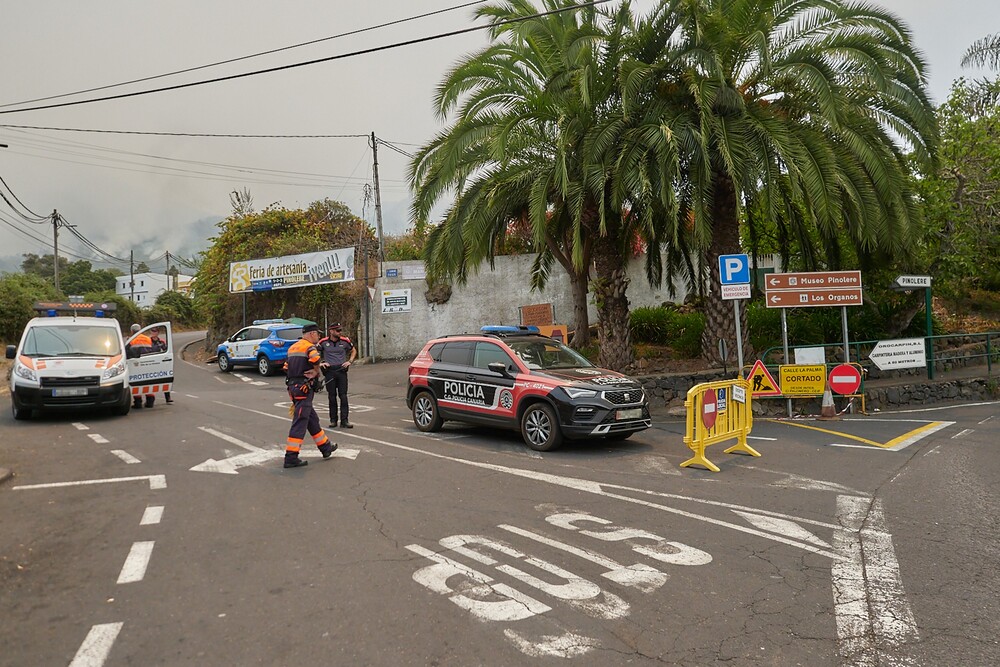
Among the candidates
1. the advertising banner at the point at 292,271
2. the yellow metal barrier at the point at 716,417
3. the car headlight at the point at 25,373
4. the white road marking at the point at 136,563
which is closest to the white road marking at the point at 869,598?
the yellow metal barrier at the point at 716,417

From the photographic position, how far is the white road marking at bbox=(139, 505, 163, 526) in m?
6.68

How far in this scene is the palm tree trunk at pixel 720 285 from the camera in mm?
14938

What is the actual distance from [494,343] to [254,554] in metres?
6.24

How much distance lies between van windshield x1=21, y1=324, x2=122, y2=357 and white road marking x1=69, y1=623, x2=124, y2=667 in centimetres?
1100

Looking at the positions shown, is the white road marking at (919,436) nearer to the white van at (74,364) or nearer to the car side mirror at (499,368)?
the car side mirror at (499,368)

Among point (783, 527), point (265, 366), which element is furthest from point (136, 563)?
point (265, 366)

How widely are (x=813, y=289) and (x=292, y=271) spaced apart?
21906 mm

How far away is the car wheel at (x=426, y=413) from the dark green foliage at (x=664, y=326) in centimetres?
737

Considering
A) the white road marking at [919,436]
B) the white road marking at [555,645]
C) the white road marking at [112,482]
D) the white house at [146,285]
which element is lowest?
the white road marking at [919,436]

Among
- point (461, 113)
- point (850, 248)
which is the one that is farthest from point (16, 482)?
point (850, 248)

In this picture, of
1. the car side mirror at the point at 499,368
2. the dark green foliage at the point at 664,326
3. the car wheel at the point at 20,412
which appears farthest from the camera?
the dark green foliage at the point at 664,326

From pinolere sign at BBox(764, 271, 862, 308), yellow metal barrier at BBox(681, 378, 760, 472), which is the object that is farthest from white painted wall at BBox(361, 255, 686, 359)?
yellow metal barrier at BBox(681, 378, 760, 472)

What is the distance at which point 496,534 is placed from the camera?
6145 mm

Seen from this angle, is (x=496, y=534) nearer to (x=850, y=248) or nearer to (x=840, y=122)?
(x=840, y=122)
